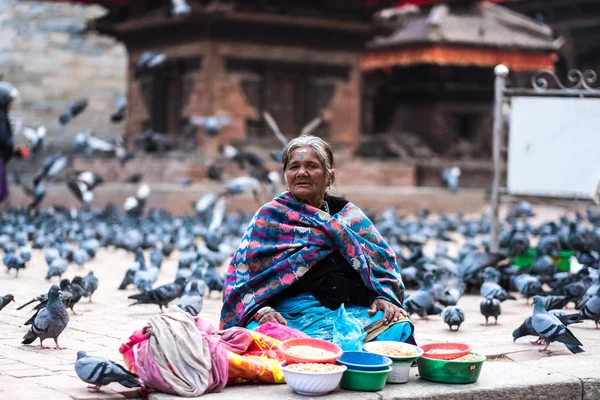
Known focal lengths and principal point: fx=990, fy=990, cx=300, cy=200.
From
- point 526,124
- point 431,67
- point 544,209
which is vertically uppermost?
point 431,67

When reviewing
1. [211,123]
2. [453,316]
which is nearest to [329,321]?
[453,316]

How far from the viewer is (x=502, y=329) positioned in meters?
7.13

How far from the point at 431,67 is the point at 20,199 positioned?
43.5ft

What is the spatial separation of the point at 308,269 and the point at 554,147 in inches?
212

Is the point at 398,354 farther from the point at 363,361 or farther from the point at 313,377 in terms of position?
the point at 313,377

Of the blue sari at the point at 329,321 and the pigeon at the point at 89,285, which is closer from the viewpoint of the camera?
the blue sari at the point at 329,321

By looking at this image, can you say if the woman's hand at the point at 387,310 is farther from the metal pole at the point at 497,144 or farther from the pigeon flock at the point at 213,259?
the metal pole at the point at 497,144

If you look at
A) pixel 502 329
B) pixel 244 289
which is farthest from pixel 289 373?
pixel 502 329

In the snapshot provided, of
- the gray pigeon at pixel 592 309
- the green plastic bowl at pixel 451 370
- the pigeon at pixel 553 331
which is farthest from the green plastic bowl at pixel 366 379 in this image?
the gray pigeon at pixel 592 309

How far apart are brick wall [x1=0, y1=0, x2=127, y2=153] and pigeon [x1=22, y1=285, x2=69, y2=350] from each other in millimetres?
21635

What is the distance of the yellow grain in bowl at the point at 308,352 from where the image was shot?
4.75 meters

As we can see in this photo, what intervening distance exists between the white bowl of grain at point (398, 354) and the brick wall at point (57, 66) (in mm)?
22771

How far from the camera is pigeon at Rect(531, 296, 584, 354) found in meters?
5.90

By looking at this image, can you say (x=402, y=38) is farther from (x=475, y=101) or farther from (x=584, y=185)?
(x=584, y=185)
